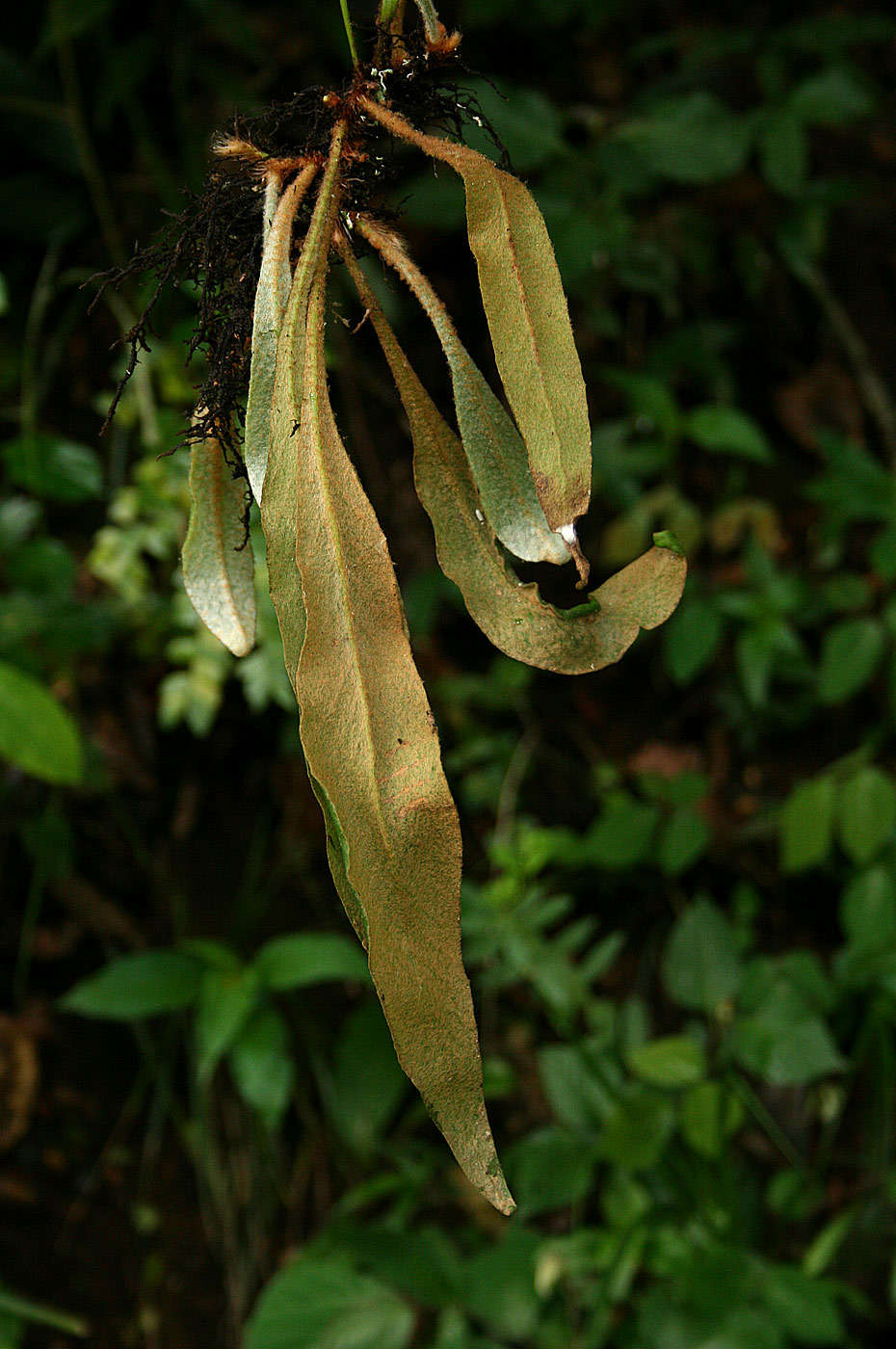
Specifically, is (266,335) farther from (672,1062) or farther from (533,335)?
(672,1062)

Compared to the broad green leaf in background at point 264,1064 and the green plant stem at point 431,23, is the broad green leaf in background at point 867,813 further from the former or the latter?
the green plant stem at point 431,23

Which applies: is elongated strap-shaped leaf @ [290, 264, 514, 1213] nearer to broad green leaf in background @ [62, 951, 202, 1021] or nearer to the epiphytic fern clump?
the epiphytic fern clump

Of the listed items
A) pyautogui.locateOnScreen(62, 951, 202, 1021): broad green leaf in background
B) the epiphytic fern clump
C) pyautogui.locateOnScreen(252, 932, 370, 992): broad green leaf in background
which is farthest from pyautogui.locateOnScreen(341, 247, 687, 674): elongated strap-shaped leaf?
pyautogui.locateOnScreen(62, 951, 202, 1021): broad green leaf in background

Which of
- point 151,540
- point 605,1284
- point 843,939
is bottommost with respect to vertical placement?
point 843,939

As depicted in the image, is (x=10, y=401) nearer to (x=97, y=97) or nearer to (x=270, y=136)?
(x=97, y=97)

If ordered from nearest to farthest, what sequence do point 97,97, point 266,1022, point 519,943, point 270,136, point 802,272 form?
point 270,136
point 519,943
point 266,1022
point 97,97
point 802,272

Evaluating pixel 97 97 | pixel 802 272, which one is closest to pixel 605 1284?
pixel 802 272
